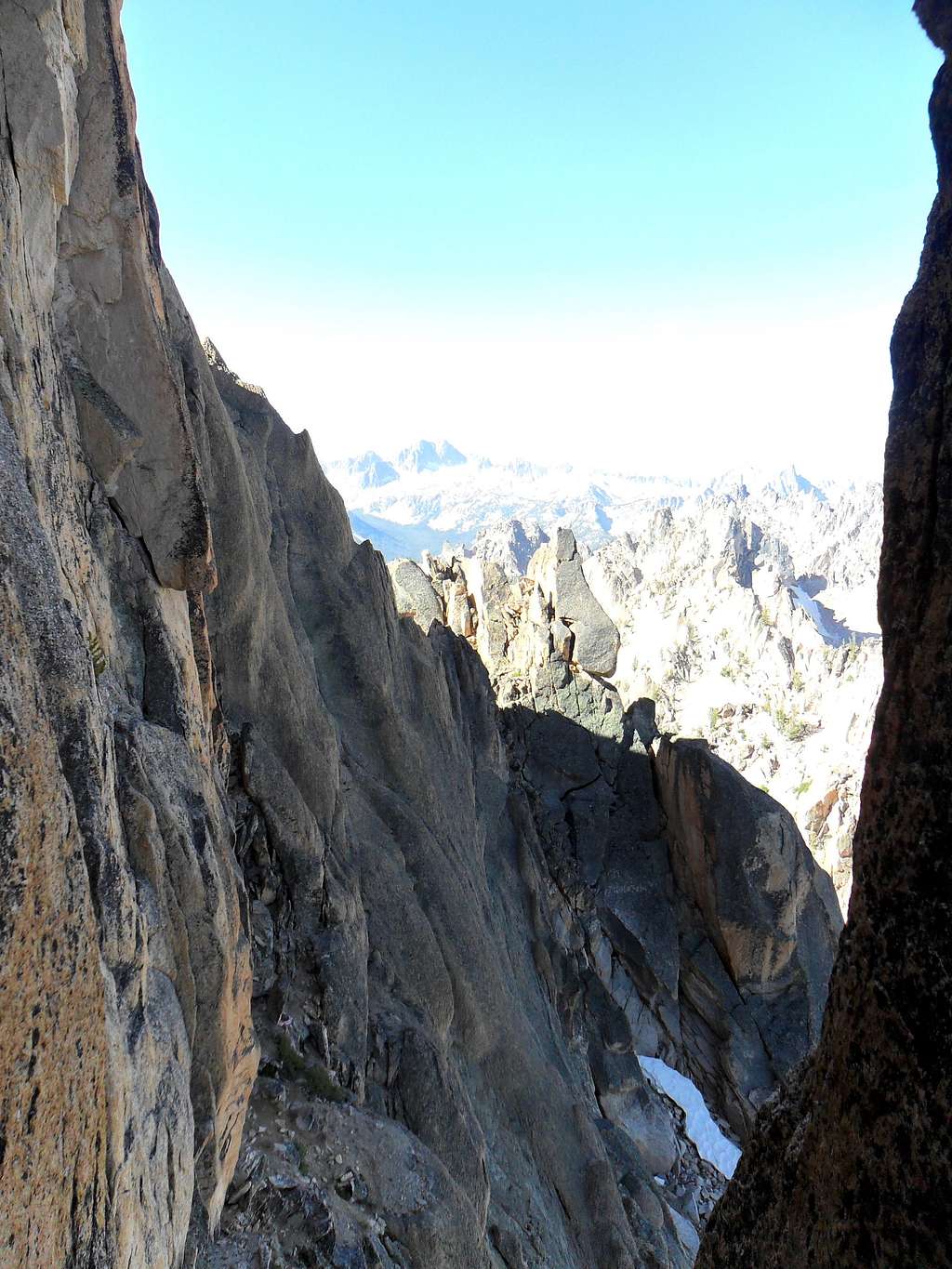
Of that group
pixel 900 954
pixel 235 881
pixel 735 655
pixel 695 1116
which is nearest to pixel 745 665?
pixel 735 655

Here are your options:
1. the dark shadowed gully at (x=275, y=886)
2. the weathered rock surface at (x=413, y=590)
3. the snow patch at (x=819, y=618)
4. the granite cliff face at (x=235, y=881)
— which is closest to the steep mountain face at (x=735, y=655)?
the weathered rock surface at (x=413, y=590)

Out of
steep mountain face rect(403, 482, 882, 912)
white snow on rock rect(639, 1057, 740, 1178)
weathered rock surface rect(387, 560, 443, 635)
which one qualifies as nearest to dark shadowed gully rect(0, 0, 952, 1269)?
white snow on rock rect(639, 1057, 740, 1178)

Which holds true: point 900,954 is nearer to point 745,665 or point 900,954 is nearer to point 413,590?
point 413,590

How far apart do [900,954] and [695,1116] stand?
27.3 meters

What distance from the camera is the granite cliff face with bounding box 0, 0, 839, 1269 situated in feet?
15.5

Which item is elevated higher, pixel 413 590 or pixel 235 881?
pixel 413 590

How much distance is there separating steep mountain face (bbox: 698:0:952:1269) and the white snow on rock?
2356 cm

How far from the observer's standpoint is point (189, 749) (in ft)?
30.2

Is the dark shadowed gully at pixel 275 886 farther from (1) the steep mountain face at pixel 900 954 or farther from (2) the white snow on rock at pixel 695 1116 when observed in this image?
(2) the white snow on rock at pixel 695 1116

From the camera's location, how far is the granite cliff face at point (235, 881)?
186 inches

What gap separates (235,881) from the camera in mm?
9664

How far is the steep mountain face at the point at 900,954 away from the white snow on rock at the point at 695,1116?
77.3ft

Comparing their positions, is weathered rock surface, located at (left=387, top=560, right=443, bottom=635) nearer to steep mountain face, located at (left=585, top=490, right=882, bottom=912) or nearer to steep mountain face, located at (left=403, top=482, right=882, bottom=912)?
steep mountain face, located at (left=403, top=482, right=882, bottom=912)

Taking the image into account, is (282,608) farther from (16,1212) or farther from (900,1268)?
(900,1268)
